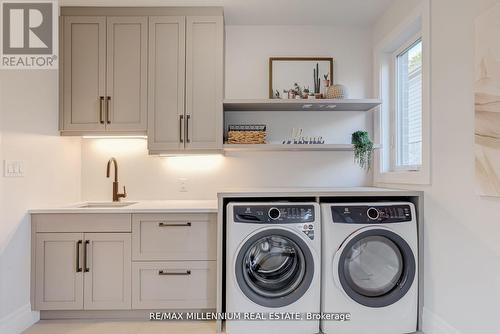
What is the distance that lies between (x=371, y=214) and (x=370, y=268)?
39 cm

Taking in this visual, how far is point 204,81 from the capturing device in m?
2.67

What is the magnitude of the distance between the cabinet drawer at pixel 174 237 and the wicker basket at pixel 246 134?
73cm

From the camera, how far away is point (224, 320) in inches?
91.7

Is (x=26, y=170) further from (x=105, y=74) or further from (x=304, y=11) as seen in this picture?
(x=304, y=11)

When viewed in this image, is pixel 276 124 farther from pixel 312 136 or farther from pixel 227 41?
pixel 227 41

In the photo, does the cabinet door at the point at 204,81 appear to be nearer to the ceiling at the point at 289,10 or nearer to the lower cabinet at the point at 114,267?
the ceiling at the point at 289,10

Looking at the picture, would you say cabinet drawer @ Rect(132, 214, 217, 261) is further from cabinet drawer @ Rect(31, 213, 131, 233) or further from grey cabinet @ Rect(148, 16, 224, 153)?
grey cabinet @ Rect(148, 16, 224, 153)

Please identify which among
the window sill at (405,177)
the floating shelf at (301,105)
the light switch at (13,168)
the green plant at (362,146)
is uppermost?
the floating shelf at (301,105)

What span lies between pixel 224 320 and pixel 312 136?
178 centimetres

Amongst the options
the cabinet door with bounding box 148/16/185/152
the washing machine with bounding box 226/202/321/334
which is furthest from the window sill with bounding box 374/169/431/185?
the cabinet door with bounding box 148/16/185/152

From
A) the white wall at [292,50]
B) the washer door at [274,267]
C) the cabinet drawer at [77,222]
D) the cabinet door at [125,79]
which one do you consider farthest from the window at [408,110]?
the cabinet drawer at [77,222]

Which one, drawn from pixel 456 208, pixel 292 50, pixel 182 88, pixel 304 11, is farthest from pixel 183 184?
pixel 456 208

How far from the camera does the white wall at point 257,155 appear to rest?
9.89 feet

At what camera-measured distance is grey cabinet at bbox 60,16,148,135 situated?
266 cm
